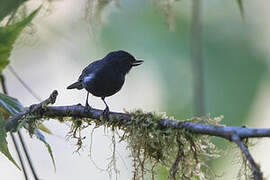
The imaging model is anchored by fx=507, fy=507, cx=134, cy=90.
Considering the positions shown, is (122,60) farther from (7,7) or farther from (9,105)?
(7,7)

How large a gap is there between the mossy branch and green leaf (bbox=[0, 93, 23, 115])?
0.04 metres

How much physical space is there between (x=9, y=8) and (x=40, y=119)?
596mm

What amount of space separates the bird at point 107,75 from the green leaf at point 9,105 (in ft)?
2.78

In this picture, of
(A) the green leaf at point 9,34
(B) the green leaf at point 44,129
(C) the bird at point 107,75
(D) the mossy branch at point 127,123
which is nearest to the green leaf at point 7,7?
(A) the green leaf at point 9,34

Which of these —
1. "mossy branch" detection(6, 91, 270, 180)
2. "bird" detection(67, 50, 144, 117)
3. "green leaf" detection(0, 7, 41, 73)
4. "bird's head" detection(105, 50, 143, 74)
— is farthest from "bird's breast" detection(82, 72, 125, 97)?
"green leaf" detection(0, 7, 41, 73)

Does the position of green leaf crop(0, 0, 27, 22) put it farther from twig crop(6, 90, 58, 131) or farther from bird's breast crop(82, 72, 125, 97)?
bird's breast crop(82, 72, 125, 97)

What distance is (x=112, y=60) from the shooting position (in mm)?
3609

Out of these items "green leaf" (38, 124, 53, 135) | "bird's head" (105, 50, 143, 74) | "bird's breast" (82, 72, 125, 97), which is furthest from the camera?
"bird's head" (105, 50, 143, 74)

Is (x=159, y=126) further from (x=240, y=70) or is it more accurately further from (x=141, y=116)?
(x=240, y=70)

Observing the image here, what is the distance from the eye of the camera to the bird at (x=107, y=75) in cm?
341

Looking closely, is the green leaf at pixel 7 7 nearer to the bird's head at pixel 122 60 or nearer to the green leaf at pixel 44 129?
the green leaf at pixel 44 129

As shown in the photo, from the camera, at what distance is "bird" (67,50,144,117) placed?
134 inches

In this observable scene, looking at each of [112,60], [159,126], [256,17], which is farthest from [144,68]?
[159,126]

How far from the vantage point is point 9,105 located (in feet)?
8.05
